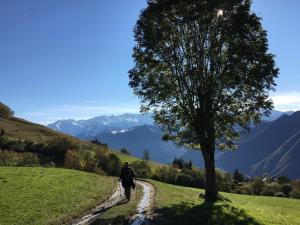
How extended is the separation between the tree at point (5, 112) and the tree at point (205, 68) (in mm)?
154526

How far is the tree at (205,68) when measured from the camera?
1320 inches

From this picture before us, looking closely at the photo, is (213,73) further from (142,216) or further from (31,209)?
(31,209)

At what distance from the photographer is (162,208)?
30.2m

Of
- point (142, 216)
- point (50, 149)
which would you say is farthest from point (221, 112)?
point (50, 149)

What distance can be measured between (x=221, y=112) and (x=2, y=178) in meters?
25.2

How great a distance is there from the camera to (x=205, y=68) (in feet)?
116

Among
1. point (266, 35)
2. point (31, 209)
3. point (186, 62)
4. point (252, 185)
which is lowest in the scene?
point (31, 209)

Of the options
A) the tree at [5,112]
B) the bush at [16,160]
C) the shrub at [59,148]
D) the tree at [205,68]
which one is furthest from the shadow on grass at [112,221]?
the tree at [5,112]

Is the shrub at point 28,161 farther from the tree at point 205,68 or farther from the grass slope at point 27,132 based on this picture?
the tree at point 205,68

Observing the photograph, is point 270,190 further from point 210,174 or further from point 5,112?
point 5,112

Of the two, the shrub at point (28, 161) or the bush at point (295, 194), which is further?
the bush at point (295, 194)

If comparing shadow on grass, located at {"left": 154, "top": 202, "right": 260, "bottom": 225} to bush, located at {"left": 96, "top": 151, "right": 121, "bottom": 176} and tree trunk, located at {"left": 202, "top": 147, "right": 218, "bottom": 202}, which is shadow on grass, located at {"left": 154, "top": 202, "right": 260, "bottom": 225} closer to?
tree trunk, located at {"left": 202, "top": 147, "right": 218, "bottom": 202}

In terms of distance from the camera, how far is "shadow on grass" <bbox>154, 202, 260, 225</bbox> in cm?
2539

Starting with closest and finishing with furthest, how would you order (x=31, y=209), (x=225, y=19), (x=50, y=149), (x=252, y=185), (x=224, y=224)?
(x=224, y=224) → (x=31, y=209) → (x=225, y=19) → (x=50, y=149) → (x=252, y=185)
